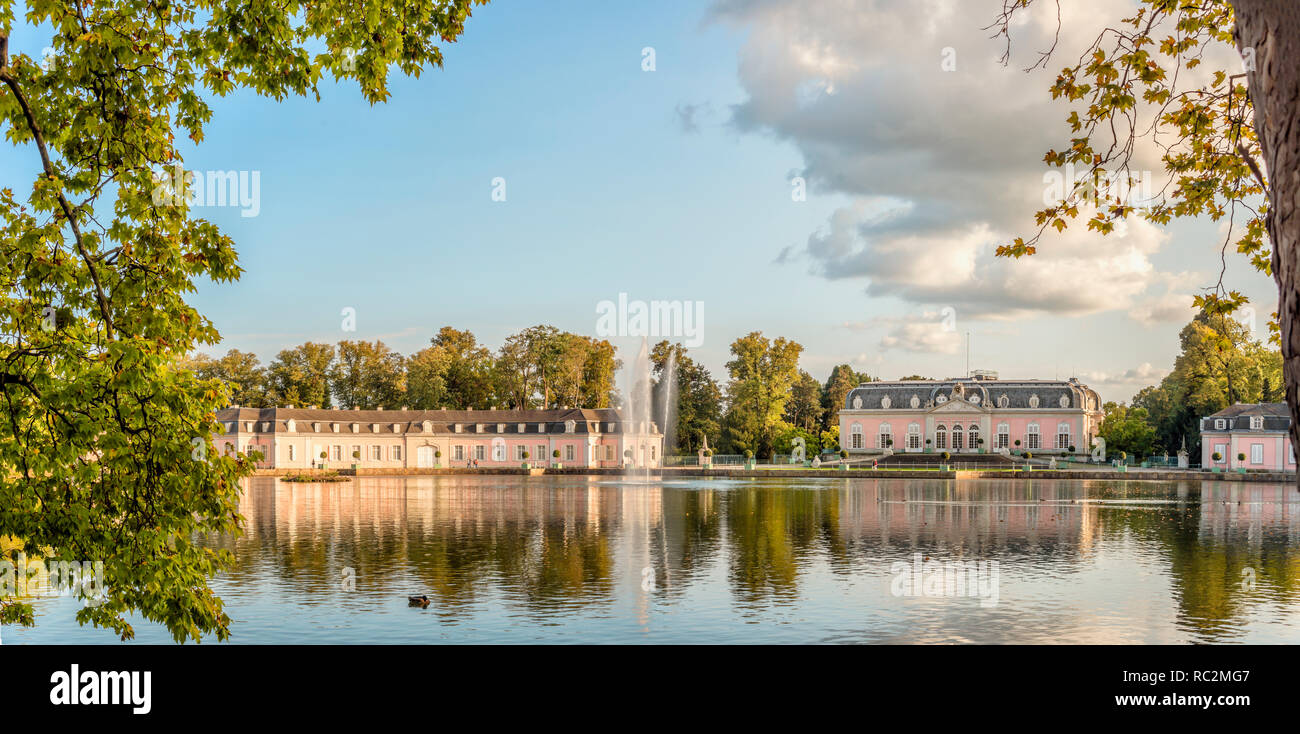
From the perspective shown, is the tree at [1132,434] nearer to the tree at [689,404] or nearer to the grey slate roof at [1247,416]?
A: the grey slate roof at [1247,416]

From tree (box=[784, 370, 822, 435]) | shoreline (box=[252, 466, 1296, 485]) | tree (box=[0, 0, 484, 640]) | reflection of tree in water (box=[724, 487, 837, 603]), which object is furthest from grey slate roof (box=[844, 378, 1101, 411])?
tree (box=[0, 0, 484, 640])

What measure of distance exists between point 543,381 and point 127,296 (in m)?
70.6

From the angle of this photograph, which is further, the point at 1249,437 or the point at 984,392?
the point at 984,392

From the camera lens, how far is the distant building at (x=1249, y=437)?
55250 mm

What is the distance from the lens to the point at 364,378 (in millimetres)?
75500

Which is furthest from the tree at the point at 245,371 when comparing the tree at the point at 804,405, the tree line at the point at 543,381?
the tree at the point at 804,405

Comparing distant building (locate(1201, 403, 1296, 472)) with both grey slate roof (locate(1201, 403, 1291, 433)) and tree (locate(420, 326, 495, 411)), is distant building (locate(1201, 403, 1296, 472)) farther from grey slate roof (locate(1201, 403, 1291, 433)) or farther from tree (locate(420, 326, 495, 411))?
tree (locate(420, 326, 495, 411))

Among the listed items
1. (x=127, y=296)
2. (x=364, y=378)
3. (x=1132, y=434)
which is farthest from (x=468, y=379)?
(x=127, y=296)

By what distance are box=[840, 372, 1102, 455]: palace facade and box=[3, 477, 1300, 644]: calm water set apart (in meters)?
40.7

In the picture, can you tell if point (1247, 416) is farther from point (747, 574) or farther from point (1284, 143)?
point (1284, 143)

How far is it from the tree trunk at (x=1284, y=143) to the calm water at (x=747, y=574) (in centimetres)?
939
